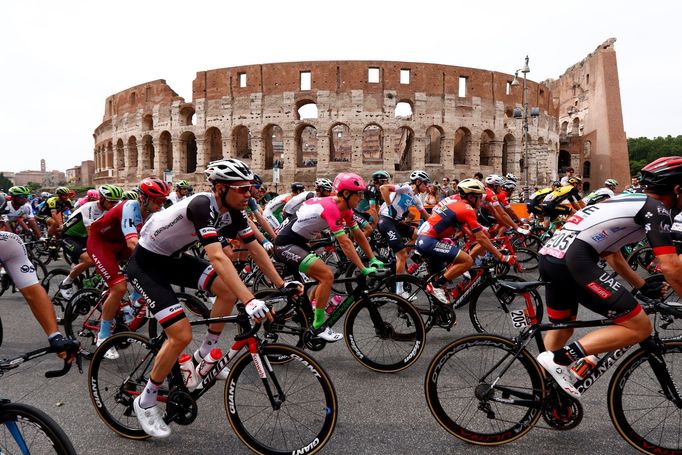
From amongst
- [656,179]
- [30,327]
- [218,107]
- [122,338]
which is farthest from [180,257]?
[218,107]

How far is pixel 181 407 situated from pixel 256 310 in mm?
1015

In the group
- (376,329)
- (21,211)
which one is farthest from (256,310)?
(21,211)

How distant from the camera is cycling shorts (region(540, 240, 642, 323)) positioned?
269 centimetres

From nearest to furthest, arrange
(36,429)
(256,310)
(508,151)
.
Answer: (36,429), (256,310), (508,151)

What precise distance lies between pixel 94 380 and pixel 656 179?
422 cm

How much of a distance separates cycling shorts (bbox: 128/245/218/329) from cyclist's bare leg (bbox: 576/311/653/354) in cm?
269

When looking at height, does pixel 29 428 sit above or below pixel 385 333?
above

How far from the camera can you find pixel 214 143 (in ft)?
117

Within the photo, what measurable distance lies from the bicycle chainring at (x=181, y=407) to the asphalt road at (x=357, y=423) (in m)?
0.21

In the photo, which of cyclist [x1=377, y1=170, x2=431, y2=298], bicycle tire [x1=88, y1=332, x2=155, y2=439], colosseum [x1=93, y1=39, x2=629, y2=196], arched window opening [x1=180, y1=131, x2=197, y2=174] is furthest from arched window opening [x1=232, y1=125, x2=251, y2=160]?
bicycle tire [x1=88, y1=332, x2=155, y2=439]

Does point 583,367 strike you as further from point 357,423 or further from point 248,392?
point 248,392

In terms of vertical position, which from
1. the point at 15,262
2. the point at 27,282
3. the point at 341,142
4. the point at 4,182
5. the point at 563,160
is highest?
the point at 4,182

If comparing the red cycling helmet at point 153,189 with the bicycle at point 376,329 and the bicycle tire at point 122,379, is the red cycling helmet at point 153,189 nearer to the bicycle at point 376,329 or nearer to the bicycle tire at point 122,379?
the bicycle at point 376,329

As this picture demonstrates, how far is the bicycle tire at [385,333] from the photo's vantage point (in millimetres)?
4168
